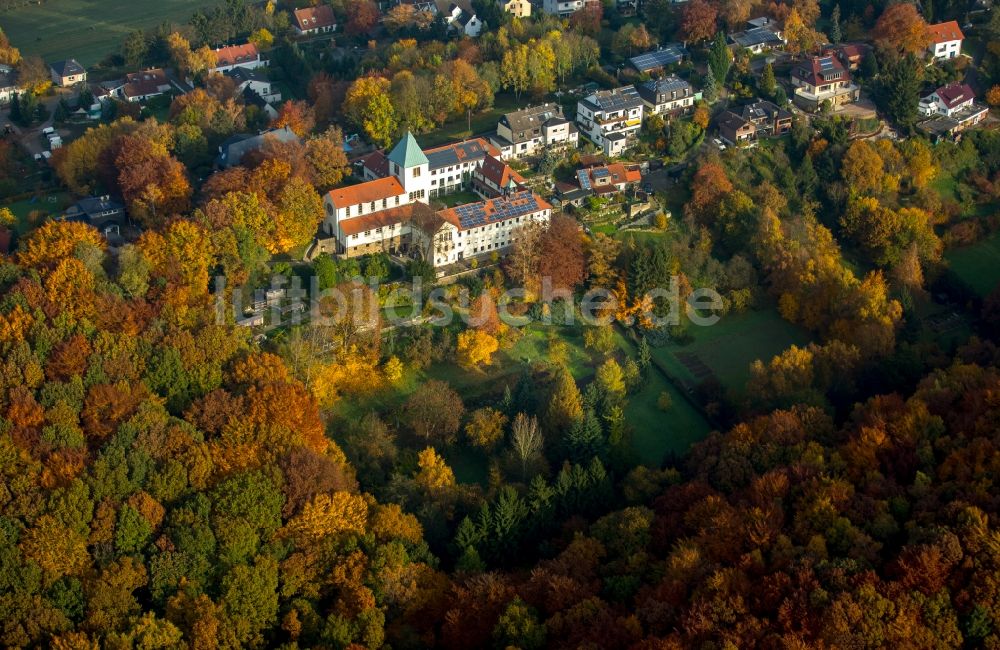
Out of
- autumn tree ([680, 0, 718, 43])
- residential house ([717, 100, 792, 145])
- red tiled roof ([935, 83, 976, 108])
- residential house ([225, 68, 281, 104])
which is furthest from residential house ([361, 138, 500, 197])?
red tiled roof ([935, 83, 976, 108])

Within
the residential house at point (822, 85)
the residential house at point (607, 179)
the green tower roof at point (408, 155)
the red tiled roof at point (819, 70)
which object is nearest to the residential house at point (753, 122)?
the residential house at point (822, 85)

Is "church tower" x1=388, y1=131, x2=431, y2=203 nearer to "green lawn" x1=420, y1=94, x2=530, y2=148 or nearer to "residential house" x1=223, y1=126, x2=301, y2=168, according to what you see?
"residential house" x1=223, y1=126, x2=301, y2=168

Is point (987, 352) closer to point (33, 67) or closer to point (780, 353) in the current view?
point (780, 353)

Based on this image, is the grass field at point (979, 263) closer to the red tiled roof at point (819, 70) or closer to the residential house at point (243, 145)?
the red tiled roof at point (819, 70)

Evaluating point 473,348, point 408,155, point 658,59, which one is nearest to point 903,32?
point 658,59

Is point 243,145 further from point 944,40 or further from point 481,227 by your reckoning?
point 944,40

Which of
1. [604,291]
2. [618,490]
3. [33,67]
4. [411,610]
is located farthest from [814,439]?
[33,67]
